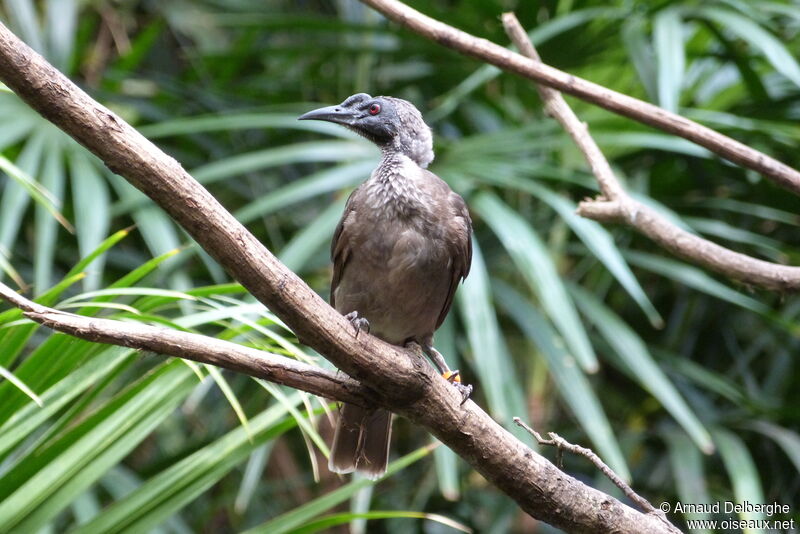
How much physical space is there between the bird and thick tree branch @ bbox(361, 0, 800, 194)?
0.45 m

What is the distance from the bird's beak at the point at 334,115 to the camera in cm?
325

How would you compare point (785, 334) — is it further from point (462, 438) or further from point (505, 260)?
point (462, 438)

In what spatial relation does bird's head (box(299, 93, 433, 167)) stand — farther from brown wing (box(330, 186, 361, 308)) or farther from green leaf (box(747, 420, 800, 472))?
green leaf (box(747, 420, 800, 472))

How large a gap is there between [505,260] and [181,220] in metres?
2.46

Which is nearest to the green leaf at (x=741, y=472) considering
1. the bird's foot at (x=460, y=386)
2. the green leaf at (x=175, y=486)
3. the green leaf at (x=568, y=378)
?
the green leaf at (x=568, y=378)

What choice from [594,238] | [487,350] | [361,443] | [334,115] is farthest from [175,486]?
[594,238]

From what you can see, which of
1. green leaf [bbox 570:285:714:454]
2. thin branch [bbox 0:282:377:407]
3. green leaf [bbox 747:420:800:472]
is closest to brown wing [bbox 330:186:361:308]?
thin branch [bbox 0:282:377:407]

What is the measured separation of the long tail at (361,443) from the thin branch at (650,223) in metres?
0.96

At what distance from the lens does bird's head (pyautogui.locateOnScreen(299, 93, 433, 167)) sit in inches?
132

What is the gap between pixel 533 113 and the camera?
177 inches

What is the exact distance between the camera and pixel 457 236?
3.00m

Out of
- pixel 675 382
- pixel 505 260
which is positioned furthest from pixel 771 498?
pixel 505 260

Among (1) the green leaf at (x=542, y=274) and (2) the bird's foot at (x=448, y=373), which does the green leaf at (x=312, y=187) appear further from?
(2) the bird's foot at (x=448, y=373)

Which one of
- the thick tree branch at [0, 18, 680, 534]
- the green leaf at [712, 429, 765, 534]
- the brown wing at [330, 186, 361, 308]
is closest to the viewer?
the thick tree branch at [0, 18, 680, 534]
